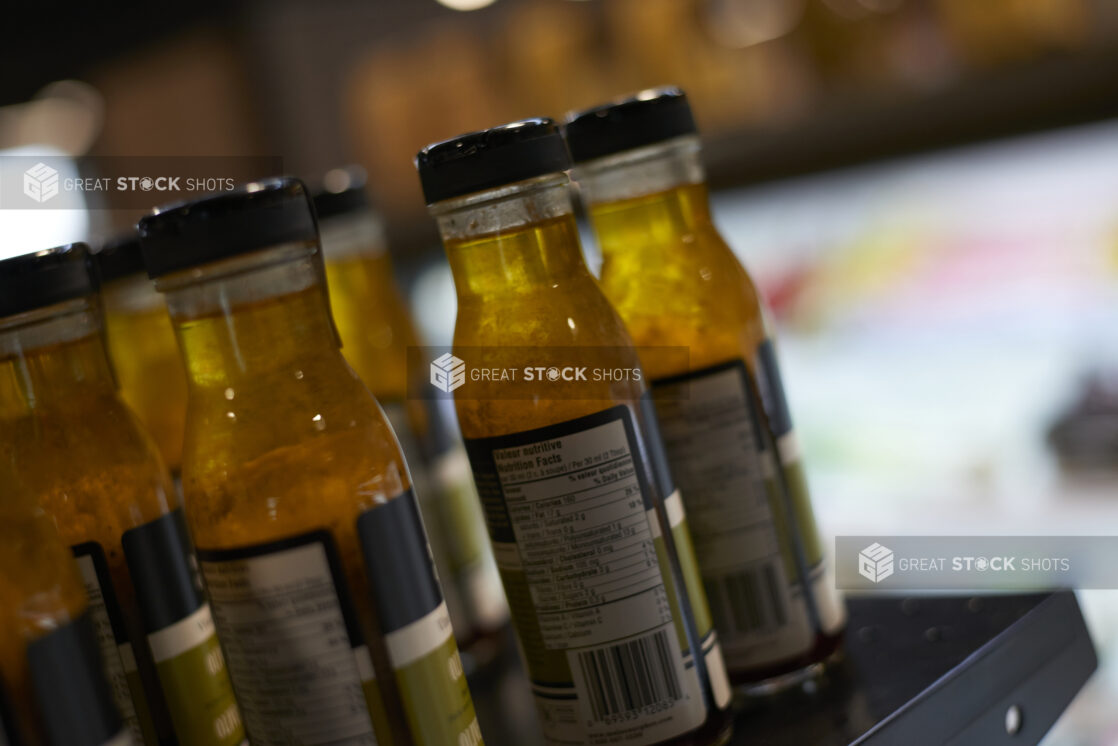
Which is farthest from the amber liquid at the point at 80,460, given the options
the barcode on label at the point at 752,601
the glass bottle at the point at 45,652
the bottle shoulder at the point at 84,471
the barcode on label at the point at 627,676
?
the barcode on label at the point at 752,601

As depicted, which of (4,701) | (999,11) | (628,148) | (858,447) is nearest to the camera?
(4,701)

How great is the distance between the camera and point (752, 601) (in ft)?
2.02

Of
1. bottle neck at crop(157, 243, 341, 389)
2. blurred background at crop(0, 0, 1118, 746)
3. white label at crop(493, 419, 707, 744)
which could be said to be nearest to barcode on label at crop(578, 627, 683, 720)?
white label at crop(493, 419, 707, 744)

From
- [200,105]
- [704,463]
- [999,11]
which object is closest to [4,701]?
[704,463]

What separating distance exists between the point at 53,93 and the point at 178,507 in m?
2.85

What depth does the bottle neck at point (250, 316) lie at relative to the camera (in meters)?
0.47

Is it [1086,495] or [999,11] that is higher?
[999,11]

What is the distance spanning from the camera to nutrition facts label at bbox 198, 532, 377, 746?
1.51ft

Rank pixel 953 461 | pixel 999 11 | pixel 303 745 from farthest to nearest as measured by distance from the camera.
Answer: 1. pixel 953 461
2. pixel 999 11
3. pixel 303 745

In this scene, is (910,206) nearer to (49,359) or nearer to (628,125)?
(628,125)

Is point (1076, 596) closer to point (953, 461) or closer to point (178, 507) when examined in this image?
point (178, 507)

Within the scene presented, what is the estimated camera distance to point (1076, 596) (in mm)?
682

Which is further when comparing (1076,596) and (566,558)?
(1076,596)

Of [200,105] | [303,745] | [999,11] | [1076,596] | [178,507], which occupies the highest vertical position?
[200,105]
